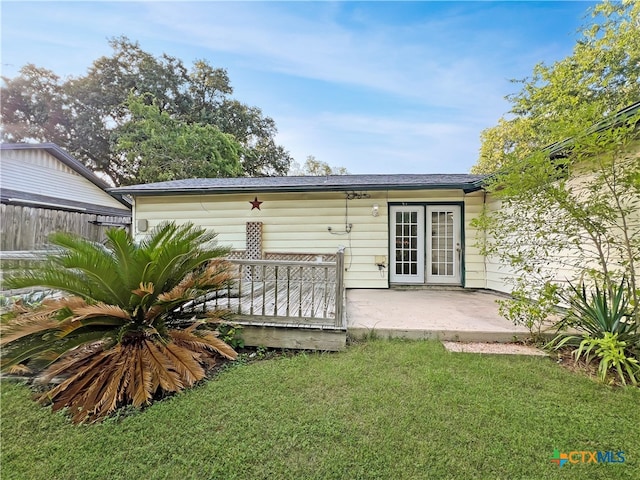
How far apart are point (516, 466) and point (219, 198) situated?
6.84 meters

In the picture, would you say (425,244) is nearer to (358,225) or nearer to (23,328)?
(358,225)

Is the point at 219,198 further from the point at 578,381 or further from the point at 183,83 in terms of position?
the point at 183,83

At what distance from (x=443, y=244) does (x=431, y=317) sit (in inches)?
115

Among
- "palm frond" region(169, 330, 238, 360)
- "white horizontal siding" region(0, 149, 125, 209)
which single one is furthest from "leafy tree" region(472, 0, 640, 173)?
"white horizontal siding" region(0, 149, 125, 209)

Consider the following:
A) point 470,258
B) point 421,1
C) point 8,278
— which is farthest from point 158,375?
point 421,1

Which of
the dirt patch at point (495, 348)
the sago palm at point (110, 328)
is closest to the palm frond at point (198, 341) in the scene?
the sago palm at point (110, 328)

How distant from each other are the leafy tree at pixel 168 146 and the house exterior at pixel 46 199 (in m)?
3.03

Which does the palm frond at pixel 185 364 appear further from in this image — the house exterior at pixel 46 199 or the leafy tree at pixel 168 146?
the leafy tree at pixel 168 146

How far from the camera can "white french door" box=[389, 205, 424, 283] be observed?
253 inches

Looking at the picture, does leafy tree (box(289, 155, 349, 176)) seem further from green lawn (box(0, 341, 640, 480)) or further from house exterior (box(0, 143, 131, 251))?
green lawn (box(0, 341, 640, 480))

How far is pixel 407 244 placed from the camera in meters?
6.48

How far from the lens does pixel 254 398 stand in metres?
2.34

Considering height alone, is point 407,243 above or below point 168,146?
below

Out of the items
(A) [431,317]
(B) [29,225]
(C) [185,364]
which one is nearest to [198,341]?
(C) [185,364]
